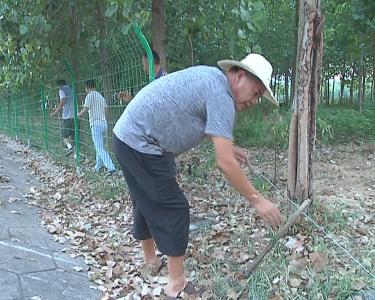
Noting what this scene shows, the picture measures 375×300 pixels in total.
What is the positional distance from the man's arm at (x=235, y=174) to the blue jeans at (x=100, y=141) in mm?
3671

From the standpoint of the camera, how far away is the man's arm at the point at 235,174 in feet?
7.45

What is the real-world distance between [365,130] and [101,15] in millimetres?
7024

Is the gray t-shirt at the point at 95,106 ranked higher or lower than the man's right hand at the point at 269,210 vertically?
higher

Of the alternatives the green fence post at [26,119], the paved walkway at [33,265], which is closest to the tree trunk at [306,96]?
the paved walkway at [33,265]

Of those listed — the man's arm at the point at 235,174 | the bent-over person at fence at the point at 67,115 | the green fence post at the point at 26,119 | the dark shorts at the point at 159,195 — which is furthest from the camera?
the green fence post at the point at 26,119

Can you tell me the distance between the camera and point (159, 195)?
8.68ft

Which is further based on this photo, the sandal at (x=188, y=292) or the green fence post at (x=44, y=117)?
the green fence post at (x=44, y=117)

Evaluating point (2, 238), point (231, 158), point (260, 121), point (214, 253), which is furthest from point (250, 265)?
point (260, 121)

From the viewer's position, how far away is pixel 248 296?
8.91 ft

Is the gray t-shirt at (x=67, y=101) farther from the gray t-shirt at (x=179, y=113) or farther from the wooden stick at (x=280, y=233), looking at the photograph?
the wooden stick at (x=280, y=233)

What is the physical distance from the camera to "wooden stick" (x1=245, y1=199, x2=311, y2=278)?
8.86ft

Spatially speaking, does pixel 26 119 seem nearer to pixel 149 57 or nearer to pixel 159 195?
pixel 149 57

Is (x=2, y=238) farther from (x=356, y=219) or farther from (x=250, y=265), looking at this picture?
(x=356, y=219)

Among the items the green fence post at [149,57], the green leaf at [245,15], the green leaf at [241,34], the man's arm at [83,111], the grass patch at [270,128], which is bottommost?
the grass patch at [270,128]
